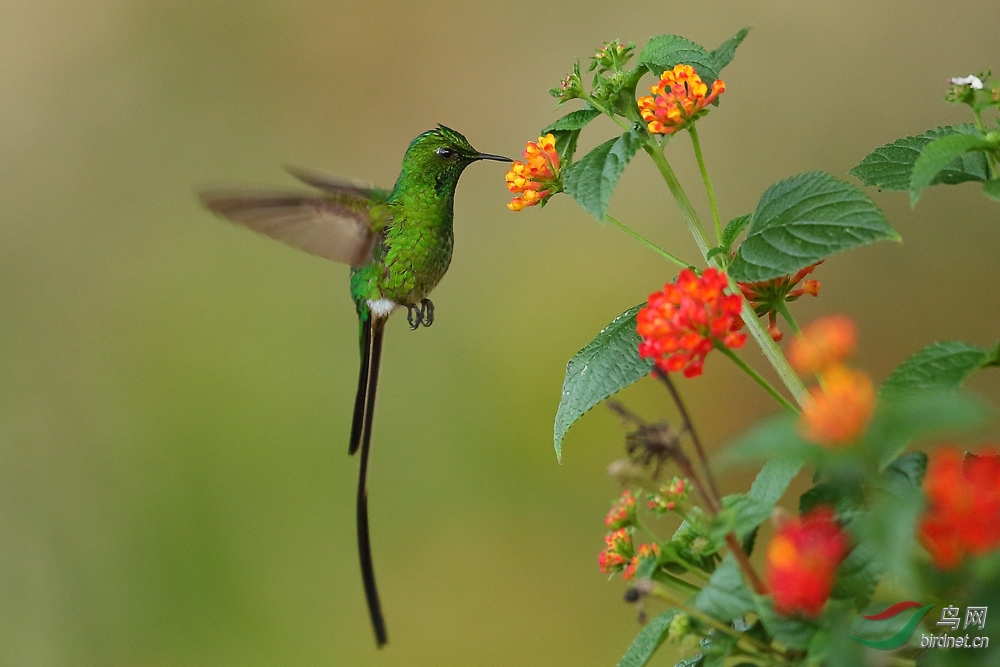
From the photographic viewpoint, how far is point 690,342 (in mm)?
585

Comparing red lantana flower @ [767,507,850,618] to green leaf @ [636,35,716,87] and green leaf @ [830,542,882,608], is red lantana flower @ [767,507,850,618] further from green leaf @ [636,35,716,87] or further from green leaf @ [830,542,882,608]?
green leaf @ [636,35,716,87]

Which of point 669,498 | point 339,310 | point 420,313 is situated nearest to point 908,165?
point 669,498

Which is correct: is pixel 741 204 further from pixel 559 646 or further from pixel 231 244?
pixel 231 244

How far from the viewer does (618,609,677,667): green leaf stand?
0.56m

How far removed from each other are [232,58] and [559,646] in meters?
1.75

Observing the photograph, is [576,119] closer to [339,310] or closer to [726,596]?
[726,596]

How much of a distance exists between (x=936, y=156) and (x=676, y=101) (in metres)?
0.19

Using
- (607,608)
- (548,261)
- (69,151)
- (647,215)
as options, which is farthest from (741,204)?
(69,151)

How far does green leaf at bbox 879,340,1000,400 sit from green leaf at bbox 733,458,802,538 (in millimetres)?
77

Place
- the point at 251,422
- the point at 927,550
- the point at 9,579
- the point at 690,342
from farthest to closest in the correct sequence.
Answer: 1. the point at 251,422
2. the point at 9,579
3. the point at 690,342
4. the point at 927,550

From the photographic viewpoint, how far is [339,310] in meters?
2.37

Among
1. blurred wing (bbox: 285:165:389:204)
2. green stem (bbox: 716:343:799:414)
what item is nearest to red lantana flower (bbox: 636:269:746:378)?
green stem (bbox: 716:343:799:414)

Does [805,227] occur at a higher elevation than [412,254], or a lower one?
lower

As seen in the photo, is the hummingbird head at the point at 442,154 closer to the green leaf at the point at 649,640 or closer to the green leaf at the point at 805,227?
the green leaf at the point at 805,227
